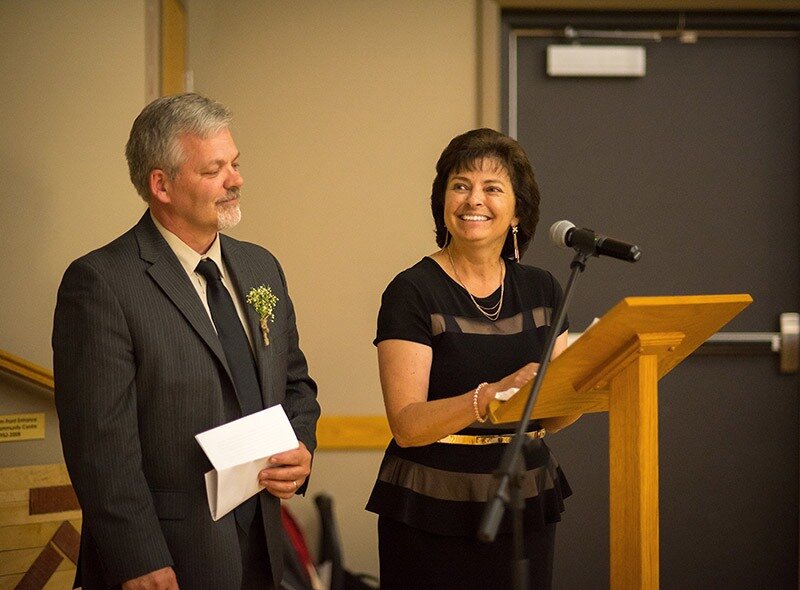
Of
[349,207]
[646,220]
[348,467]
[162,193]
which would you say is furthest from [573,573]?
[162,193]

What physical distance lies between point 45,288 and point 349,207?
1.30 m

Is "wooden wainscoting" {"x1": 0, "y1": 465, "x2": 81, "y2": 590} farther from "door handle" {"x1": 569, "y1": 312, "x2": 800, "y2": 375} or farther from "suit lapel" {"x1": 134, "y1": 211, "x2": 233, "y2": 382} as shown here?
"door handle" {"x1": 569, "y1": 312, "x2": 800, "y2": 375}

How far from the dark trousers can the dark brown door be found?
2.22 metres

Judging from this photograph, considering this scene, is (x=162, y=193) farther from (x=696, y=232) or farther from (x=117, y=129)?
(x=696, y=232)

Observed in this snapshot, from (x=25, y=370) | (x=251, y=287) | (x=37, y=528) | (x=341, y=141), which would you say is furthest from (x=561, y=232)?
(x=341, y=141)

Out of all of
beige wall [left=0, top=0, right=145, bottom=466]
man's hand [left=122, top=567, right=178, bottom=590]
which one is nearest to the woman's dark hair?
man's hand [left=122, top=567, right=178, bottom=590]

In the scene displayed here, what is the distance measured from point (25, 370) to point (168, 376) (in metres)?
1.34

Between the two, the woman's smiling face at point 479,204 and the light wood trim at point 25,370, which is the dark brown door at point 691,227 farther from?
the light wood trim at point 25,370

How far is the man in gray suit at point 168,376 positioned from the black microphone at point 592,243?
69 centimetres

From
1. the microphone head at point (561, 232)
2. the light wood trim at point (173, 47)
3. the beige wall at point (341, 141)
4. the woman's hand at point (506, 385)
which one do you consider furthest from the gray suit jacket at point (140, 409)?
the beige wall at point (341, 141)

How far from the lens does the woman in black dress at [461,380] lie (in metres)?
2.35

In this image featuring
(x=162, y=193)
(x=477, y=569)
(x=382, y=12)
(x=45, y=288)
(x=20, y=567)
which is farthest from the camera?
(x=382, y=12)

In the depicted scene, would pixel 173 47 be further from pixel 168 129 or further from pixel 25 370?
pixel 168 129

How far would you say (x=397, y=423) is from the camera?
7.59ft
